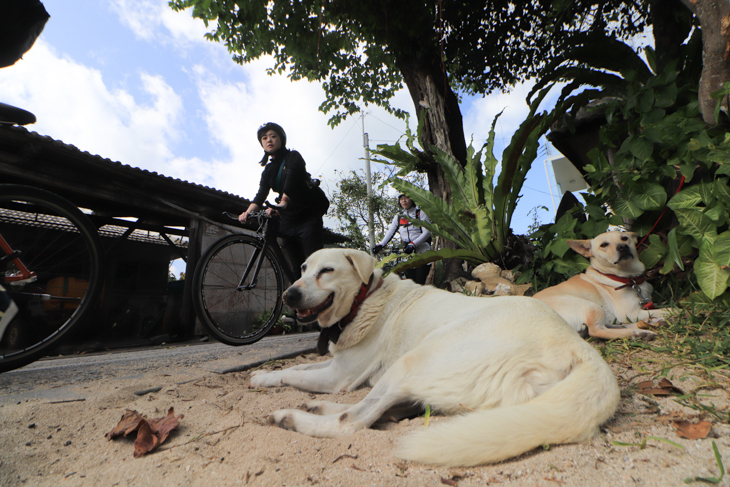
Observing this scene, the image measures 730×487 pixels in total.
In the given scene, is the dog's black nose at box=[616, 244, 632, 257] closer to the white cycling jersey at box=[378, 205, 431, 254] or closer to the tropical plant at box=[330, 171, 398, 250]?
the white cycling jersey at box=[378, 205, 431, 254]

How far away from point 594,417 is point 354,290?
3.92ft

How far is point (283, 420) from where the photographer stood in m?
1.25

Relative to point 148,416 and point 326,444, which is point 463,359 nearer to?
point 326,444

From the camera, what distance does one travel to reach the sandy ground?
85cm

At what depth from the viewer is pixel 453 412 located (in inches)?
48.4

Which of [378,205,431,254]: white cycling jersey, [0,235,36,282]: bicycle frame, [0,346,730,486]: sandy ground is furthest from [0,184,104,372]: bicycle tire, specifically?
[378,205,431,254]: white cycling jersey

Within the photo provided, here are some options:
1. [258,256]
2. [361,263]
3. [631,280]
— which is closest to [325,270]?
[361,263]

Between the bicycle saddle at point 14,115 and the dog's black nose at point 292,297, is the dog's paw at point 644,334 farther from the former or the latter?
the bicycle saddle at point 14,115

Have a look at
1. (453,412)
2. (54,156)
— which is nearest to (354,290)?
(453,412)

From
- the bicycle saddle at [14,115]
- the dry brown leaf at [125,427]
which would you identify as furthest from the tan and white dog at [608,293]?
the bicycle saddle at [14,115]

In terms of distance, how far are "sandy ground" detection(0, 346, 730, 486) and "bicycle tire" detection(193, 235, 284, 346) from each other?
1446mm

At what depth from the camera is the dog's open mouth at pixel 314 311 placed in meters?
1.80

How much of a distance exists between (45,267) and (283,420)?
207 centimetres

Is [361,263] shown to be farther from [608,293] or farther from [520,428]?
[608,293]
